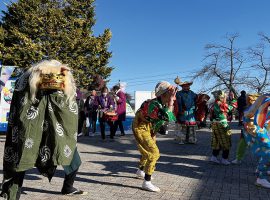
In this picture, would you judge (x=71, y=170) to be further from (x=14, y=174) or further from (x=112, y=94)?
(x=112, y=94)

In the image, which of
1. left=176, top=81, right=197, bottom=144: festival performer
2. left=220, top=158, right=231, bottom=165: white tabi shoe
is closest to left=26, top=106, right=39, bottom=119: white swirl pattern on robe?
left=220, top=158, right=231, bottom=165: white tabi shoe

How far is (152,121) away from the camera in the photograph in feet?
16.7

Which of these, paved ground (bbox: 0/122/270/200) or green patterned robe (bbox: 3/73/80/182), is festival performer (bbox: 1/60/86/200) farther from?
paved ground (bbox: 0/122/270/200)

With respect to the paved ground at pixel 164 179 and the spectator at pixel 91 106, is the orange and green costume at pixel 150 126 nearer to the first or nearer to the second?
the paved ground at pixel 164 179

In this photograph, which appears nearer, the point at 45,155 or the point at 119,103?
the point at 45,155

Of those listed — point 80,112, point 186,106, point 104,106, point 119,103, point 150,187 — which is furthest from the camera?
point 80,112

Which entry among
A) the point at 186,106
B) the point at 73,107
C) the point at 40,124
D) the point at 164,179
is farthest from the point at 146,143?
the point at 186,106

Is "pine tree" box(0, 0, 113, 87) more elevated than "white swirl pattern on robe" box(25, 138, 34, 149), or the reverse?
"pine tree" box(0, 0, 113, 87)

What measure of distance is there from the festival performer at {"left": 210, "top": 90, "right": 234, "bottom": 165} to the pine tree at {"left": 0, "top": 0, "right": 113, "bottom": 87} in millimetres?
20211

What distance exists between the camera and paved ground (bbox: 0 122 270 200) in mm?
4648

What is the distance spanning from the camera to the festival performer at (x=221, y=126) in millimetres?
6883

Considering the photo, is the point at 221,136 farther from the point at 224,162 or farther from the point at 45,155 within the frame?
the point at 45,155

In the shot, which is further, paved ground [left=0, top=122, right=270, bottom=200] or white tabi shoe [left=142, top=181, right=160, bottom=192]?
white tabi shoe [left=142, top=181, right=160, bottom=192]

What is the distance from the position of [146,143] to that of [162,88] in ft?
2.82
